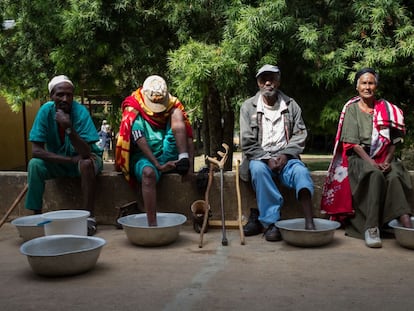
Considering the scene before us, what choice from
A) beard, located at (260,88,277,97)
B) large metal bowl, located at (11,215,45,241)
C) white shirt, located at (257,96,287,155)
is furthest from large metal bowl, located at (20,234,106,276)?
beard, located at (260,88,277,97)

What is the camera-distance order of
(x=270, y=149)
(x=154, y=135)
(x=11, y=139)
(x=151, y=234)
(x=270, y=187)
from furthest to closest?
1. (x=11, y=139)
2. (x=154, y=135)
3. (x=270, y=149)
4. (x=270, y=187)
5. (x=151, y=234)

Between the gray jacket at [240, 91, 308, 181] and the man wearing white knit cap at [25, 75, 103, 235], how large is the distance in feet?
4.36

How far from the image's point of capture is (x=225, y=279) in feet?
10.1

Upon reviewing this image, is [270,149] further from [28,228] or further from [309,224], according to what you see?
[28,228]

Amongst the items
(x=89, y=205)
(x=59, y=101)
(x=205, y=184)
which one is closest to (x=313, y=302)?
(x=205, y=184)

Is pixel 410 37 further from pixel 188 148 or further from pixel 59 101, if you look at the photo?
pixel 59 101

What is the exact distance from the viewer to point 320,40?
572cm

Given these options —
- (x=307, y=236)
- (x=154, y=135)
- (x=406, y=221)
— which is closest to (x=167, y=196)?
(x=154, y=135)

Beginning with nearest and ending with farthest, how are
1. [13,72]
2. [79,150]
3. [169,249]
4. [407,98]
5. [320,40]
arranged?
[169,249] < [79,150] < [320,40] < [407,98] < [13,72]

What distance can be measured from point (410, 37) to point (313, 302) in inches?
146

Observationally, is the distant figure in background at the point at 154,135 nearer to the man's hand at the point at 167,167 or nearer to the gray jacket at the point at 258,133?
the man's hand at the point at 167,167

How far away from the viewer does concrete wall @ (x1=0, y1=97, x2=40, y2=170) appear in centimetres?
1300

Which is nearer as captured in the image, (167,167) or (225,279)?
(225,279)

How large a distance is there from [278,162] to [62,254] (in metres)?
1.94
